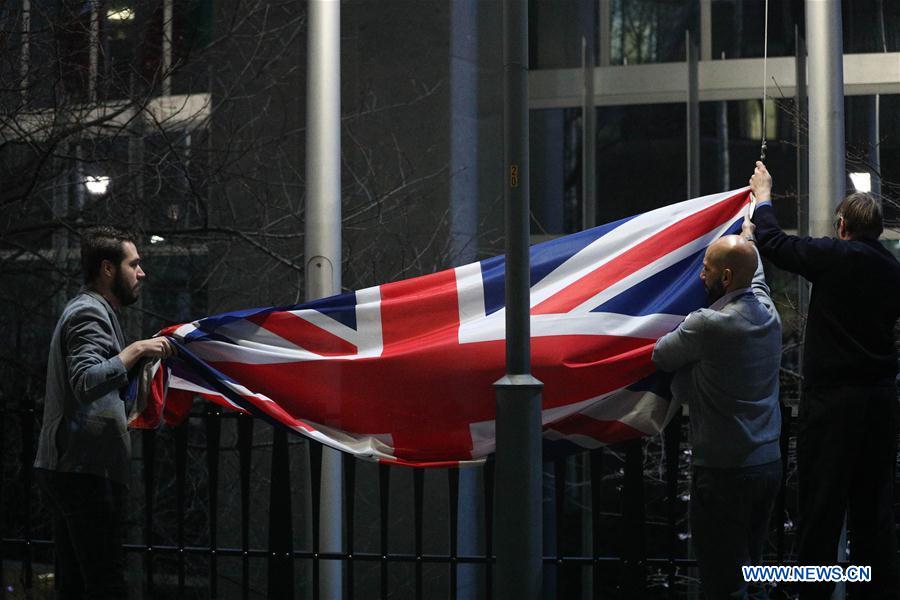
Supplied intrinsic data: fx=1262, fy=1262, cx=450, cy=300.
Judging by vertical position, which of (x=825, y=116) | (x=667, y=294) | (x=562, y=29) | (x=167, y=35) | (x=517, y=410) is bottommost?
(x=517, y=410)

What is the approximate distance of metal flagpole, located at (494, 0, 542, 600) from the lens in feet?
18.2

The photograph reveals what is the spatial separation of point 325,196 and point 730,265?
377 centimetres

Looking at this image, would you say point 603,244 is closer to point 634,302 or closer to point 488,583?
point 634,302

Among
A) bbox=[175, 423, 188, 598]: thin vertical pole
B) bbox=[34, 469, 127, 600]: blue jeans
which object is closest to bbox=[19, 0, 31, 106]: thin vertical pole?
bbox=[175, 423, 188, 598]: thin vertical pole

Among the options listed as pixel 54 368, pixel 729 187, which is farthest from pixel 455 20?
pixel 54 368

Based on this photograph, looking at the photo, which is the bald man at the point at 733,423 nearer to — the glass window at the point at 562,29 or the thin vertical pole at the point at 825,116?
the thin vertical pole at the point at 825,116

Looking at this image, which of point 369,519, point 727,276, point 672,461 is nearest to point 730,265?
point 727,276

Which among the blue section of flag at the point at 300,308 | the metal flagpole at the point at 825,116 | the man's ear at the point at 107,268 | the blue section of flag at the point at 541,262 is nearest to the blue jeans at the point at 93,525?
the man's ear at the point at 107,268

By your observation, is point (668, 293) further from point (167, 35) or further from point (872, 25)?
point (872, 25)

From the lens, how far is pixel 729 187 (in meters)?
14.8

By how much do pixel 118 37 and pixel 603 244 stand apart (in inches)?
297

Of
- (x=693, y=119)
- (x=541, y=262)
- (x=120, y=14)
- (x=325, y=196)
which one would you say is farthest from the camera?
(x=693, y=119)

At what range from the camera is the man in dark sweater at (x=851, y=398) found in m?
5.55

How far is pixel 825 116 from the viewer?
7512 millimetres
